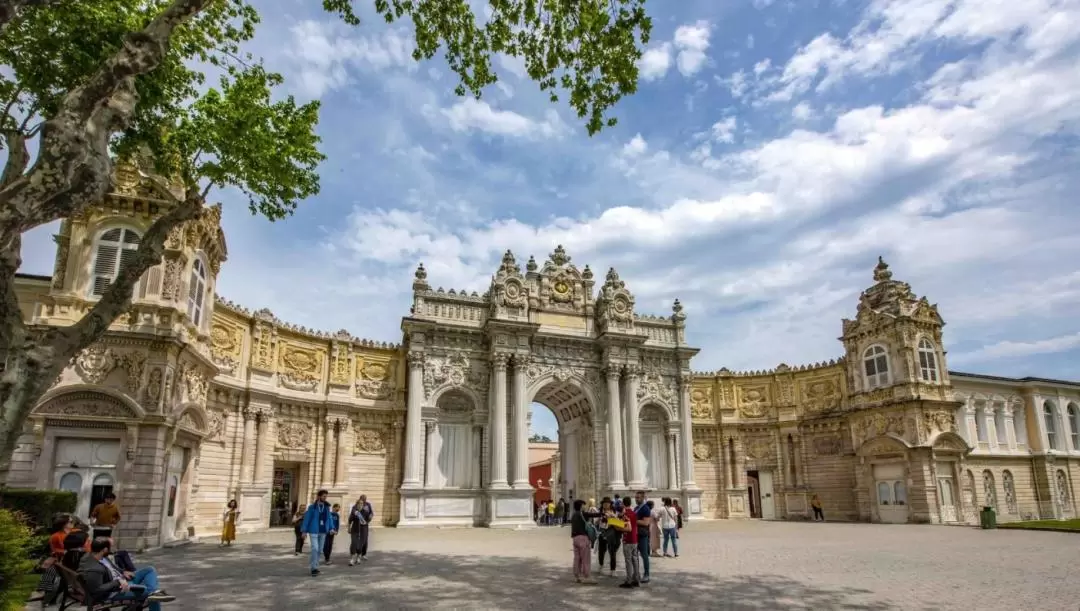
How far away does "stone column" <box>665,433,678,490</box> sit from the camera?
107ft

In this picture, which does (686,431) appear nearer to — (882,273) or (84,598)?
(882,273)

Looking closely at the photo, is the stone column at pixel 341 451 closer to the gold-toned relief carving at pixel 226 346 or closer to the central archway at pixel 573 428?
the gold-toned relief carving at pixel 226 346

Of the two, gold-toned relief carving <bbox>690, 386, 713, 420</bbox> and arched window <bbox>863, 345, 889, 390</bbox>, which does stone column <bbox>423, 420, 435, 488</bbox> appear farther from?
arched window <bbox>863, 345, 889, 390</bbox>

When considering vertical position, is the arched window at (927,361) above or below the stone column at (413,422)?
above

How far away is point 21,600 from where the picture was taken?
25.2ft

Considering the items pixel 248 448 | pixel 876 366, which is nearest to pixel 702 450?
pixel 876 366

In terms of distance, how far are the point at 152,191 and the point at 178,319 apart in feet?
12.9

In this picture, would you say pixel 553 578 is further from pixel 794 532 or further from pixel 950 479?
pixel 950 479

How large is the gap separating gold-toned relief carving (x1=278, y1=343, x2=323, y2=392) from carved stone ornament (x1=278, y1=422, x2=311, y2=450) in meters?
1.57

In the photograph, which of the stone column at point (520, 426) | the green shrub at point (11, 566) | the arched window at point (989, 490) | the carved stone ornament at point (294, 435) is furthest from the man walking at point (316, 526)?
the arched window at point (989, 490)

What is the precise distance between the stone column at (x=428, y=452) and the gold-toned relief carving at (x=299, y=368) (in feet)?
17.8

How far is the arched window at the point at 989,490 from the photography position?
111 feet

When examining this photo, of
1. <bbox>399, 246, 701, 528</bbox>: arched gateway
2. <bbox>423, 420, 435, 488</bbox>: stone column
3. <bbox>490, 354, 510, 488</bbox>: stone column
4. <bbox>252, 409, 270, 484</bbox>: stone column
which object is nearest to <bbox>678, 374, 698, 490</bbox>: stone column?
<bbox>399, 246, 701, 528</bbox>: arched gateway

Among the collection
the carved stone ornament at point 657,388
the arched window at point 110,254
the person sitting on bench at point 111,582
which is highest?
the arched window at point 110,254
